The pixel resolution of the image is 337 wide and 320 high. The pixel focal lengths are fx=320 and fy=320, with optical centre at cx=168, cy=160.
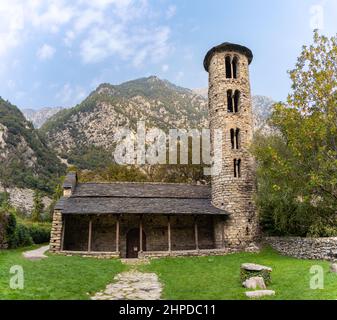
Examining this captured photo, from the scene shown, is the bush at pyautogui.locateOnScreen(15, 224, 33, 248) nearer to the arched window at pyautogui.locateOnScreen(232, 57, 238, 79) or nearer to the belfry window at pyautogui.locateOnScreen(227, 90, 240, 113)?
the belfry window at pyautogui.locateOnScreen(227, 90, 240, 113)

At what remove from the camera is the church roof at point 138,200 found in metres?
19.8

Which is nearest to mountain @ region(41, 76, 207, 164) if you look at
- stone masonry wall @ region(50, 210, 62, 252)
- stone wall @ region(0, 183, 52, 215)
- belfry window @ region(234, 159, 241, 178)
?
stone wall @ region(0, 183, 52, 215)

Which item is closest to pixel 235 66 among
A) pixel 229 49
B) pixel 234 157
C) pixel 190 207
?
pixel 229 49

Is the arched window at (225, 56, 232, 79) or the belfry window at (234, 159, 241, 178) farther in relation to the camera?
the arched window at (225, 56, 232, 79)

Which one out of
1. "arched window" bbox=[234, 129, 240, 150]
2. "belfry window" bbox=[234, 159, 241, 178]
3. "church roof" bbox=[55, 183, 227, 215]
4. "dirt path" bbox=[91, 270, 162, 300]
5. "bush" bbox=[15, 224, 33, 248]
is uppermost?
"arched window" bbox=[234, 129, 240, 150]

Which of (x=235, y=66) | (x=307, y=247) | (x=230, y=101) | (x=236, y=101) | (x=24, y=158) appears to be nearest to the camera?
(x=307, y=247)

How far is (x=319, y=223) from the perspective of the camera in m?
16.8

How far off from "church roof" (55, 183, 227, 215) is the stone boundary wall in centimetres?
401

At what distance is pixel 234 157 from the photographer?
22469 mm

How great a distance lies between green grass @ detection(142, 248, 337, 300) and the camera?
26.9 feet

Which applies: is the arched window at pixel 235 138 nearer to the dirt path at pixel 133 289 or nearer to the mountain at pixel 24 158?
the dirt path at pixel 133 289

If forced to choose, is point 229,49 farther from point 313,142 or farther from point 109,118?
point 109,118

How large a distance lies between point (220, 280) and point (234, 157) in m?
12.4

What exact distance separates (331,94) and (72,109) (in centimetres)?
9103
